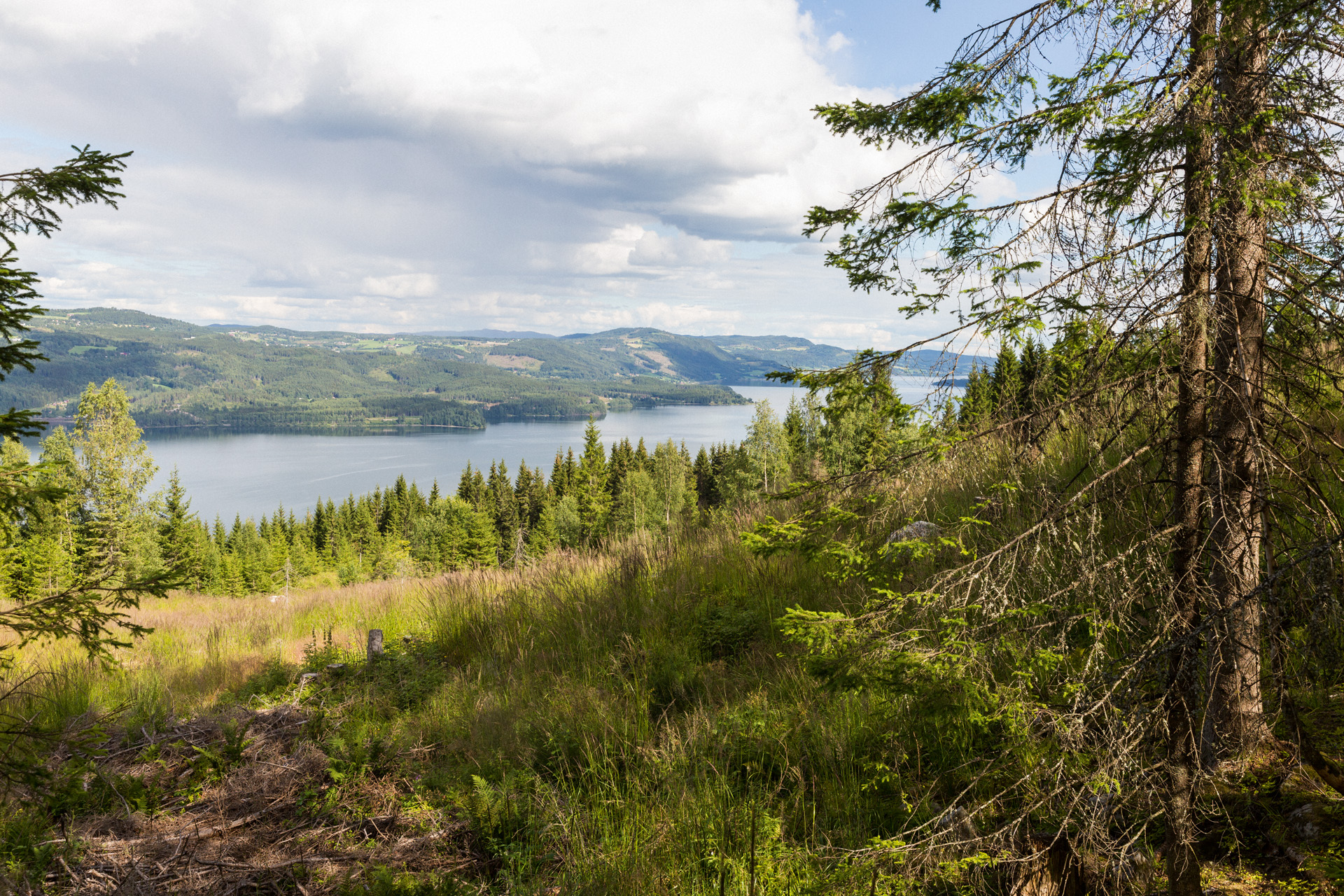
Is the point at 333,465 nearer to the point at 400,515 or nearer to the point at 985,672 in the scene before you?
the point at 400,515

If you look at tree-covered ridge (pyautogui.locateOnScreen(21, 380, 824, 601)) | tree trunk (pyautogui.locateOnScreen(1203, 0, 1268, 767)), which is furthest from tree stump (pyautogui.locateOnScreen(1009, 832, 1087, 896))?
tree-covered ridge (pyautogui.locateOnScreen(21, 380, 824, 601))

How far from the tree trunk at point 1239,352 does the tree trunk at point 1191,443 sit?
0.06 meters

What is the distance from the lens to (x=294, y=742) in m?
4.38

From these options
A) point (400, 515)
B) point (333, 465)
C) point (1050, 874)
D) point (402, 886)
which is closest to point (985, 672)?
point (1050, 874)

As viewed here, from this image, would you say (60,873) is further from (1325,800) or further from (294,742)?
(1325,800)

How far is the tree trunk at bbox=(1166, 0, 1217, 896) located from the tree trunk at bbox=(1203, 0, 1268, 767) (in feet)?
0.18

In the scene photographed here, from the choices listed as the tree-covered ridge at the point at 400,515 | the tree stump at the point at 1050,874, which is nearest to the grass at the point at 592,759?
the tree stump at the point at 1050,874

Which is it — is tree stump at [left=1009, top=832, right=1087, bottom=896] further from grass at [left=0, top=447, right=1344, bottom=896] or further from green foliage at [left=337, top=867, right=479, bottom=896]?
green foliage at [left=337, top=867, right=479, bottom=896]

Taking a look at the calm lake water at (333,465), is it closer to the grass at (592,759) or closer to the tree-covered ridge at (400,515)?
the tree-covered ridge at (400,515)

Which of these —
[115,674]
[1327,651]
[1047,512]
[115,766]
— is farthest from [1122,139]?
[115,674]

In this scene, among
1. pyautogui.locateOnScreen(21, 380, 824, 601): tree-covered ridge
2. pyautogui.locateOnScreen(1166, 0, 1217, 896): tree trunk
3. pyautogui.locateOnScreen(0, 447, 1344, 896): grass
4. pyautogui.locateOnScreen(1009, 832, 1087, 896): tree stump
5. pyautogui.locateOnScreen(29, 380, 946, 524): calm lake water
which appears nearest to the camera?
pyautogui.locateOnScreen(1166, 0, 1217, 896): tree trunk

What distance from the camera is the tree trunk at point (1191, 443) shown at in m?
2.26

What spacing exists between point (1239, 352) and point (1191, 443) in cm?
38

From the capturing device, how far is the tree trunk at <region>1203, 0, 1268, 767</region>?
2.34 meters
